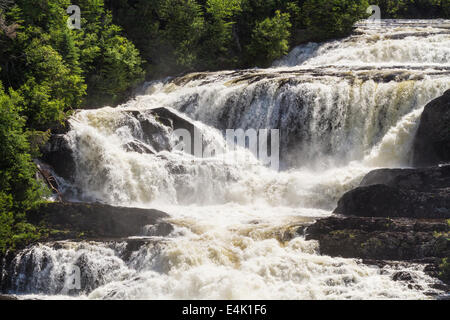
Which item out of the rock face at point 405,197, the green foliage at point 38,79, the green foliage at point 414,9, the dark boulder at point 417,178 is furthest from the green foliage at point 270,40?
the rock face at point 405,197

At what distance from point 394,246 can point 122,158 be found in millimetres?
11000

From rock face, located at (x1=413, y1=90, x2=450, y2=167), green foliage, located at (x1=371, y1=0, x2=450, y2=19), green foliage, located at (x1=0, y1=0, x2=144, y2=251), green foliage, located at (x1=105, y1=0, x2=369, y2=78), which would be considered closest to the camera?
green foliage, located at (x1=0, y1=0, x2=144, y2=251)

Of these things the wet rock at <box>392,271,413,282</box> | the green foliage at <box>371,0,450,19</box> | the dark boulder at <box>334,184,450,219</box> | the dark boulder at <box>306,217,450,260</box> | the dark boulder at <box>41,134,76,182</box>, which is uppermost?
the green foliage at <box>371,0,450,19</box>

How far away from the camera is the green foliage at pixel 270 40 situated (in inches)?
1355

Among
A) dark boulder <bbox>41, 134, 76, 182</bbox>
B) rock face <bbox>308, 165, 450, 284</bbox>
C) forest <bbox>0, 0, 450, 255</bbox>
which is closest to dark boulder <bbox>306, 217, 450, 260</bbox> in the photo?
rock face <bbox>308, 165, 450, 284</bbox>

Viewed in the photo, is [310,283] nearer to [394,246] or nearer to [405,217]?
[394,246]

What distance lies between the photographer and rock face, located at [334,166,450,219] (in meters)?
16.1

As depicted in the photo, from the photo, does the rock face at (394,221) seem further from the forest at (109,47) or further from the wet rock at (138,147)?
the forest at (109,47)

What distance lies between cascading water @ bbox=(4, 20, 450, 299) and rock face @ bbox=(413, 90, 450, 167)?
25.1 inches

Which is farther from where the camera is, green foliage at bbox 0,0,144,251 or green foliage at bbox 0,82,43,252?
green foliage at bbox 0,0,144,251

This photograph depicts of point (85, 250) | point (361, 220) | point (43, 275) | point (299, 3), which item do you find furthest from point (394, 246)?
point (299, 3)

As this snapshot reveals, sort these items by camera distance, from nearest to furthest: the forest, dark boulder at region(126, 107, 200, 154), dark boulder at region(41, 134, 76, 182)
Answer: the forest, dark boulder at region(41, 134, 76, 182), dark boulder at region(126, 107, 200, 154)

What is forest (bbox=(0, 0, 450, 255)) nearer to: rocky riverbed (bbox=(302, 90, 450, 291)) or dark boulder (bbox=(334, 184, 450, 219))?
rocky riverbed (bbox=(302, 90, 450, 291))

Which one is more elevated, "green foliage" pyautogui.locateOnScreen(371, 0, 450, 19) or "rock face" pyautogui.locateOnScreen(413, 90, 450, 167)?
"green foliage" pyautogui.locateOnScreen(371, 0, 450, 19)
